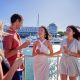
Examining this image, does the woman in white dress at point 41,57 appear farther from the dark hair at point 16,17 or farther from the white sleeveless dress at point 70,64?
the dark hair at point 16,17

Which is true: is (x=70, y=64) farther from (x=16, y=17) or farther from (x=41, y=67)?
(x=16, y=17)

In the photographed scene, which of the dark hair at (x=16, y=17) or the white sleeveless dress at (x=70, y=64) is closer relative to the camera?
the dark hair at (x=16, y=17)

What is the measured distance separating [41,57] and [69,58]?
55 centimetres

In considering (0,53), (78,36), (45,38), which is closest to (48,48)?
(45,38)

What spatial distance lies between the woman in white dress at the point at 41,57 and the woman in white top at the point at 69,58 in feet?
1.05

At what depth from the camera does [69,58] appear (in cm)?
461

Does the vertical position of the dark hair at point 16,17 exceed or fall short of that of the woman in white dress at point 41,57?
it exceeds it

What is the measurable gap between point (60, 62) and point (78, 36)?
60 cm

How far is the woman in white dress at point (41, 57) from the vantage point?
481cm

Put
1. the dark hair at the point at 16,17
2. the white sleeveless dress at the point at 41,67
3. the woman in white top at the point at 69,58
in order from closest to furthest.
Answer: the dark hair at the point at 16,17 < the woman in white top at the point at 69,58 < the white sleeveless dress at the point at 41,67

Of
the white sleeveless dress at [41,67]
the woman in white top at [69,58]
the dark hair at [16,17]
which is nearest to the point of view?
the dark hair at [16,17]

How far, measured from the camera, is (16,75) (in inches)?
137

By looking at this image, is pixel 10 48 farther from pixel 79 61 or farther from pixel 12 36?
pixel 79 61

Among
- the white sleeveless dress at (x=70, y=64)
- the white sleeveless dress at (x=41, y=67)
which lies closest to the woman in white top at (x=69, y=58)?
the white sleeveless dress at (x=70, y=64)
